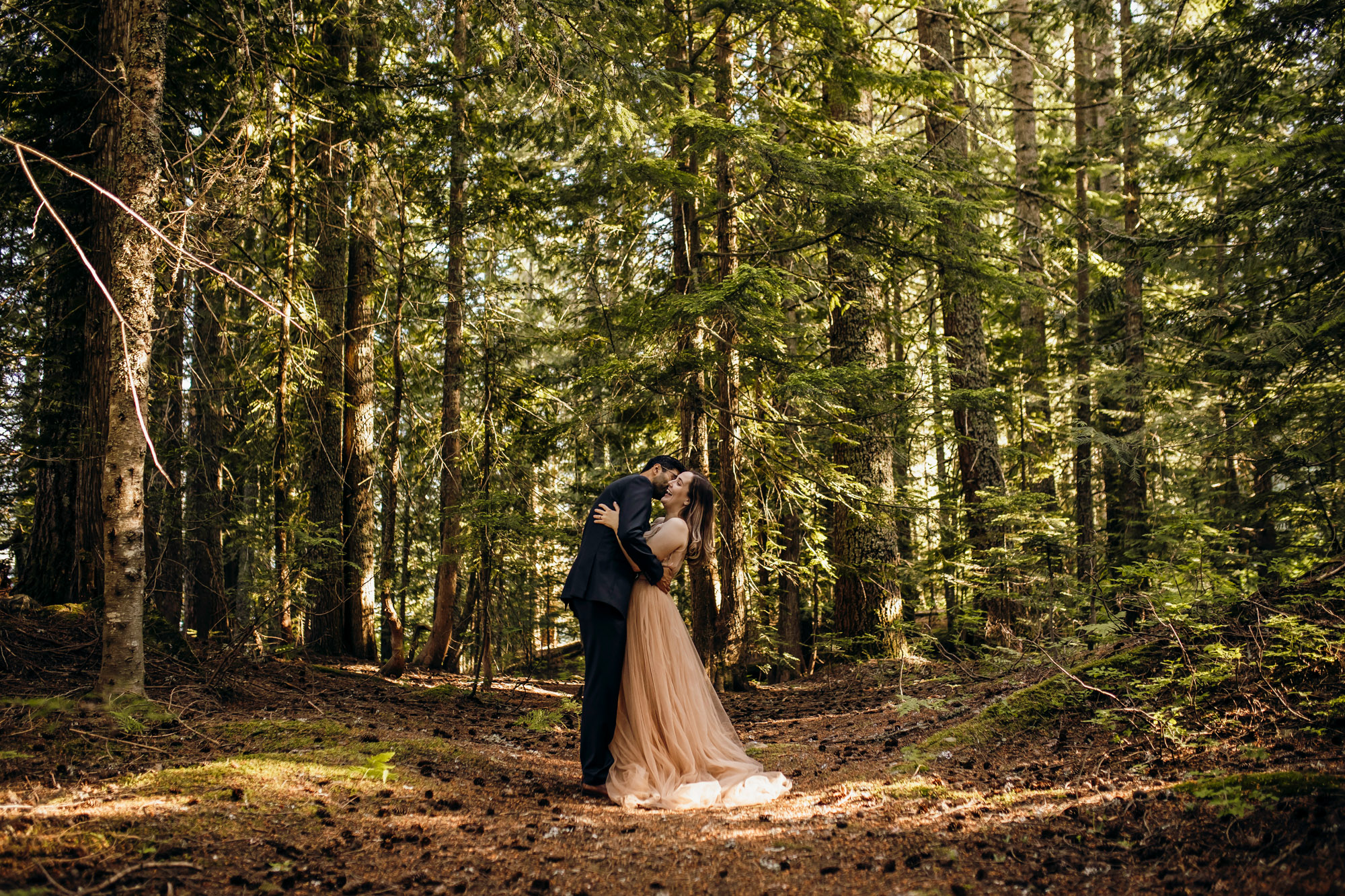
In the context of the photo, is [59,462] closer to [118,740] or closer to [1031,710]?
[118,740]

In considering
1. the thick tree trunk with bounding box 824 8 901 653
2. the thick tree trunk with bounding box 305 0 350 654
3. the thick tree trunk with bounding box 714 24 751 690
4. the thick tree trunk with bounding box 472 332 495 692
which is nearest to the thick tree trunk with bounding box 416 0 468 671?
the thick tree trunk with bounding box 472 332 495 692

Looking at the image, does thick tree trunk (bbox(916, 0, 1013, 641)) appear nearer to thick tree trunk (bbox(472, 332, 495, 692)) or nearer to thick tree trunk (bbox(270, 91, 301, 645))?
thick tree trunk (bbox(472, 332, 495, 692))

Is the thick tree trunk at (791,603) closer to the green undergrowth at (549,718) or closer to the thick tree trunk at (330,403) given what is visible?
the green undergrowth at (549,718)

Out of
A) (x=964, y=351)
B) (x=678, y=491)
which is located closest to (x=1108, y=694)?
(x=678, y=491)

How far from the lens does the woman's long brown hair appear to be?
20.2 feet

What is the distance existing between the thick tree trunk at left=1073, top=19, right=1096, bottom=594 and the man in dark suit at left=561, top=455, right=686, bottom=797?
357 inches

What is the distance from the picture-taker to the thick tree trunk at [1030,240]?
12.5m

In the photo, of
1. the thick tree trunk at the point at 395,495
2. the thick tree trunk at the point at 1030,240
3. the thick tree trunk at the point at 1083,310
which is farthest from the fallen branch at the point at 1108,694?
the thick tree trunk at the point at 1083,310

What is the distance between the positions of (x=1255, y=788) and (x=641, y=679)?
12.0ft

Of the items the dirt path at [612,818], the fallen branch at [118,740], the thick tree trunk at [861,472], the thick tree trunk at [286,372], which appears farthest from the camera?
the thick tree trunk at [861,472]

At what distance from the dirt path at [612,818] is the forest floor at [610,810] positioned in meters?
0.02

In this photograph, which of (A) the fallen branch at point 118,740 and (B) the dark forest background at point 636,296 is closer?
(A) the fallen branch at point 118,740

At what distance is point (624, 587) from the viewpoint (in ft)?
18.3

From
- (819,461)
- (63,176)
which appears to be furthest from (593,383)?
(63,176)
